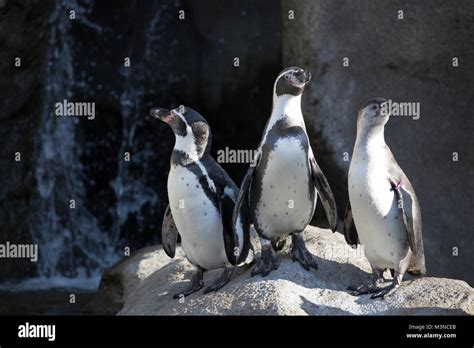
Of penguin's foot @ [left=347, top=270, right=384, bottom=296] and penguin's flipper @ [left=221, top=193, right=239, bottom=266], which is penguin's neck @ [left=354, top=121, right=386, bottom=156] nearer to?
penguin's foot @ [left=347, top=270, right=384, bottom=296]

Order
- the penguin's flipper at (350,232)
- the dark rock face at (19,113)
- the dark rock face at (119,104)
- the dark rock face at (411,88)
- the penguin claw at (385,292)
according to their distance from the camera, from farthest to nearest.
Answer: the dark rock face at (119,104) → the dark rock face at (19,113) → the dark rock face at (411,88) → the penguin's flipper at (350,232) → the penguin claw at (385,292)

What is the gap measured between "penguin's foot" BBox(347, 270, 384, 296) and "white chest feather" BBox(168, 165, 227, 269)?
77 cm

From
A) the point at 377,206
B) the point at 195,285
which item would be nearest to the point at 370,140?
the point at 377,206

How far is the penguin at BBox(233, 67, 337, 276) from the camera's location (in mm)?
6898

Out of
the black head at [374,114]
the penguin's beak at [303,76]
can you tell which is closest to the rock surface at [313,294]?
the black head at [374,114]

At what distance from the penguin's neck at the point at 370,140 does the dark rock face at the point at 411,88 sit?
3.08 metres

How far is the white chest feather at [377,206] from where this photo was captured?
6785mm

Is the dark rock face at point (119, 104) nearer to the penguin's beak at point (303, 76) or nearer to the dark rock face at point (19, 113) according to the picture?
the dark rock face at point (19, 113)

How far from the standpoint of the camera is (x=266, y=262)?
6.94 meters

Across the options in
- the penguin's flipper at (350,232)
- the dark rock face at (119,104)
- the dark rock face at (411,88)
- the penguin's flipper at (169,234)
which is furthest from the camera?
the dark rock face at (119,104)

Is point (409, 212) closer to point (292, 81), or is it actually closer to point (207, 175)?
point (292, 81)

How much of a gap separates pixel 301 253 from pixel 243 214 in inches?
15.1

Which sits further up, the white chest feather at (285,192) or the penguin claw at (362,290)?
the white chest feather at (285,192)
